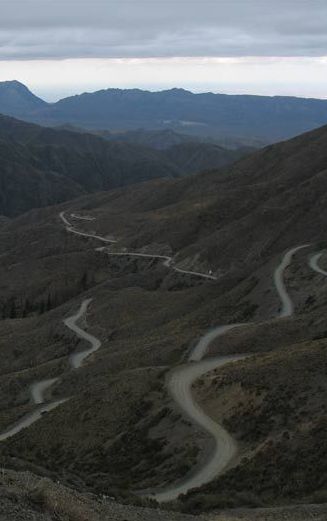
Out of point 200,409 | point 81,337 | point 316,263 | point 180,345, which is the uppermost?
point 316,263

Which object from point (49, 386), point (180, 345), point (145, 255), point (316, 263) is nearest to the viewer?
point (180, 345)

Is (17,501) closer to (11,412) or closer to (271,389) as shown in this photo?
(271,389)

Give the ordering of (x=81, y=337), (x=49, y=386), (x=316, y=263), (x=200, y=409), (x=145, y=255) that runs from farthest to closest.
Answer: (x=145, y=255), (x=81, y=337), (x=316, y=263), (x=49, y=386), (x=200, y=409)

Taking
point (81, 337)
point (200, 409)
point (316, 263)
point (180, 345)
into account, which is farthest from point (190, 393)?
point (81, 337)

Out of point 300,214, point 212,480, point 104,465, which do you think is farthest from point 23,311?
point 212,480

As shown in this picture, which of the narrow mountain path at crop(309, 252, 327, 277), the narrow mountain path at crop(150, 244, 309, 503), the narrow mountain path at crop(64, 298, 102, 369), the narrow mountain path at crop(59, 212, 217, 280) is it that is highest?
the narrow mountain path at crop(309, 252, 327, 277)

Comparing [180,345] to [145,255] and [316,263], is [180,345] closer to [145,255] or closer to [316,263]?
[316,263]

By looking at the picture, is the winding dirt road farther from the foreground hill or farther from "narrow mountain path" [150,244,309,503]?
the foreground hill

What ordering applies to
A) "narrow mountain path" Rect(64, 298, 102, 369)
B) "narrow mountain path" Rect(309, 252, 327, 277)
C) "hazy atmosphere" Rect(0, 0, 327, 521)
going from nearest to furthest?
1. "hazy atmosphere" Rect(0, 0, 327, 521)
2. "narrow mountain path" Rect(64, 298, 102, 369)
3. "narrow mountain path" Rect(309, 252, 327, 277)

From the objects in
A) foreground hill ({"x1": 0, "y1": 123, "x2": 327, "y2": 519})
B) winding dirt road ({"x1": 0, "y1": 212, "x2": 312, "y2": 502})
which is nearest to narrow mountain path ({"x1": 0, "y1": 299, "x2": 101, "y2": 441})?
winding dirt road ({"x1": 0, "y1": 212, "x2": 312, "y2": 502})
